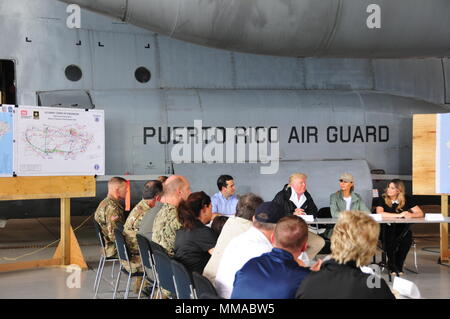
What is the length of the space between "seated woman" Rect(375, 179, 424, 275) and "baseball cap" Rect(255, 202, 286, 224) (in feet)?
13.0

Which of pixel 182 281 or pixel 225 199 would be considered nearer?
pixel 182 281

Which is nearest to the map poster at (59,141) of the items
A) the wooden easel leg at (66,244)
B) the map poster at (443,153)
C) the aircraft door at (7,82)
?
the wooden easel leg at (66,244)

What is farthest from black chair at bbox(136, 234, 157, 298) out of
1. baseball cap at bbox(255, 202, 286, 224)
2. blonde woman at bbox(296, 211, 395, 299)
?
blonde woman at bbox(296, 211, 395, 299)

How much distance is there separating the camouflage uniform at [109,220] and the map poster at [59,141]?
61.2 inches

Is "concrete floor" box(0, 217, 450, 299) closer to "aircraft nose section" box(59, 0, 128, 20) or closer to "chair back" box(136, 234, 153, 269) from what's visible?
"chair back" box(136, 234, 153, 269)

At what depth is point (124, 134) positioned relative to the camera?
374 inches

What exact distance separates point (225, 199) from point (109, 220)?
1.82 metres

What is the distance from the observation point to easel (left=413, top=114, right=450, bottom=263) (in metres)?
8.59

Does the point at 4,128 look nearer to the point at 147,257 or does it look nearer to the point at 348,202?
the point at 147,257

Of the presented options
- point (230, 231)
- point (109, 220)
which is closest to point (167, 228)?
point (230, 231)

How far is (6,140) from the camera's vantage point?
798 cm

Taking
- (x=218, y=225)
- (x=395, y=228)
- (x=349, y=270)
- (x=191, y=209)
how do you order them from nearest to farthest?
(x=349, y=270), (x=191, y=209), (x=218, y=225), (x=395, y=228)

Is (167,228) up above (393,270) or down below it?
above
